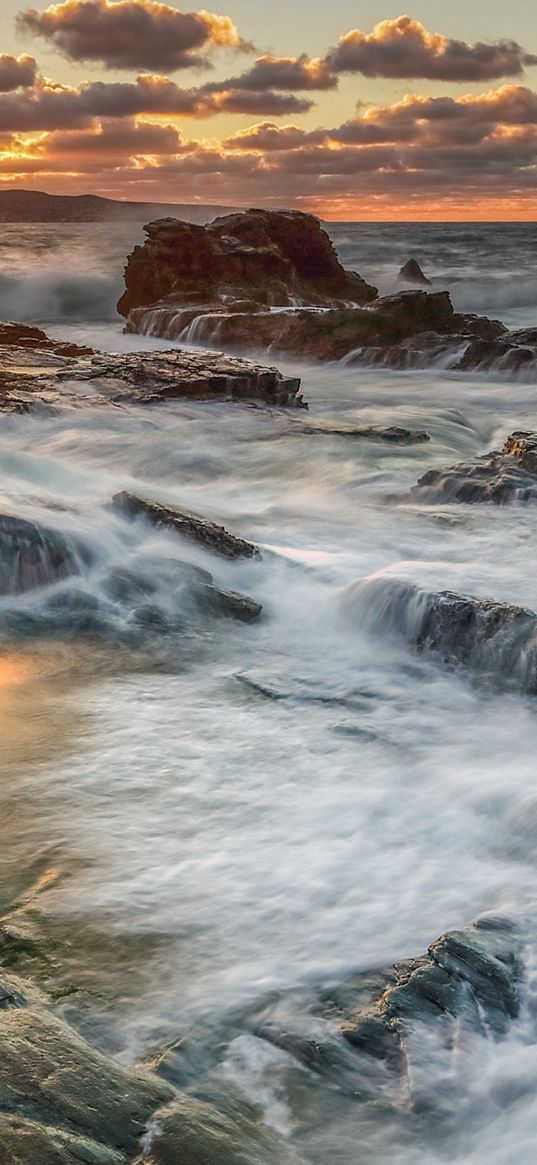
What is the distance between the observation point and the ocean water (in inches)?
154

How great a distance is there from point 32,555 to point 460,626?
Answer: 3830mm

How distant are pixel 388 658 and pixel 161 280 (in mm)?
28302

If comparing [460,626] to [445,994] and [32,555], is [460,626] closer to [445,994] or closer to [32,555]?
[32,555]

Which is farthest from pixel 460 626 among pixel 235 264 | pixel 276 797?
pixel 235 264

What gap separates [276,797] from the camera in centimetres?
601

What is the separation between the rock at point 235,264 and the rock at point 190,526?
22329mm

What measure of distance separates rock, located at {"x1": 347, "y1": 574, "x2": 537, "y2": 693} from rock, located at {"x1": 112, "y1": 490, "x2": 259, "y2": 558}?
157 cm

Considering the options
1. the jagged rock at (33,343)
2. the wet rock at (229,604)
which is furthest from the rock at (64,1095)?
the jagged rock at (33,343)

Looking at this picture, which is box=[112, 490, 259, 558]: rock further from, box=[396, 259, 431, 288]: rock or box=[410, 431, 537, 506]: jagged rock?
box=[396, 259, 431, 288]: rock

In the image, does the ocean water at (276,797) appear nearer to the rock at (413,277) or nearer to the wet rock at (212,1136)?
the wet rock at (212,1136)

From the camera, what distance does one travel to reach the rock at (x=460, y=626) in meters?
7.59

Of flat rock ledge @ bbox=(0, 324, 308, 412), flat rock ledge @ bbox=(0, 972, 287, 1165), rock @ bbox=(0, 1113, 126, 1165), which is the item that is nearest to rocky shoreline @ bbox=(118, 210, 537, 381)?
flat rock ledge @ bbox=(0, 324, 308, 412)

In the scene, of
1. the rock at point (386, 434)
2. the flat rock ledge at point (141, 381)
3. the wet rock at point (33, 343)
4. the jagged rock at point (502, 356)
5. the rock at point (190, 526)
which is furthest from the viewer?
the jagged rock at point (502, 356)

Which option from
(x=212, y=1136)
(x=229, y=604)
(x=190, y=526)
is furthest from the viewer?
(x=190, y=526)
